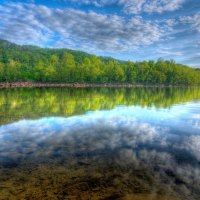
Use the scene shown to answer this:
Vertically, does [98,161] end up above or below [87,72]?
below

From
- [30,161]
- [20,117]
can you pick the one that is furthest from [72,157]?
[20,117]

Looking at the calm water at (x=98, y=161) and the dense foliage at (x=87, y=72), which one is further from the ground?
the dense foliage at (x=87, y=72)

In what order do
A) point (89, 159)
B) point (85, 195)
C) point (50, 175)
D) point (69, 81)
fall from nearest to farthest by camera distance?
point (85, 195)
point (50, 175)
point (89, 159)
point (69, 81)

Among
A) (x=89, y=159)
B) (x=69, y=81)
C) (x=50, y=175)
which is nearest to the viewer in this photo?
(x=50, y=175)

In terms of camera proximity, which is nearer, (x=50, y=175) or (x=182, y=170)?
(x=50, y=175)

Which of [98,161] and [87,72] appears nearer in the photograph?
[98,161]

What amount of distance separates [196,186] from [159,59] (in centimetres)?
19226

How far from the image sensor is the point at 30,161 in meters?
10.6

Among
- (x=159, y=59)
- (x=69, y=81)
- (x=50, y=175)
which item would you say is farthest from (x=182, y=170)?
(x=159, y=59)

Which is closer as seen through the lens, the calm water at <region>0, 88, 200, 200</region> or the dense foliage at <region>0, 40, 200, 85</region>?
the calm water at <region>0, 88, 200, 200</region>

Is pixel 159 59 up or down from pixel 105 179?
up

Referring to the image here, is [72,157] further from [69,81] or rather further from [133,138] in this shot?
[69,81]

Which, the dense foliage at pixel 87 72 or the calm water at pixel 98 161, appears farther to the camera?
the dense foliage at pixel 87 72

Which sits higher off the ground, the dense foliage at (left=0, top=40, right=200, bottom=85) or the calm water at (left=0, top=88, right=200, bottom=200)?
the dense foliage at (left=0, top=40, right=200, bottom=85)
